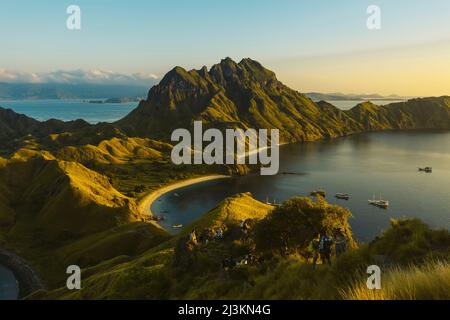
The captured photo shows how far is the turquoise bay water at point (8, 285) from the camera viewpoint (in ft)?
316

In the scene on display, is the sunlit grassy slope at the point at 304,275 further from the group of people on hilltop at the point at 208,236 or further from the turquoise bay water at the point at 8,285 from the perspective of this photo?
the turquoise bay water at the point at 8,285

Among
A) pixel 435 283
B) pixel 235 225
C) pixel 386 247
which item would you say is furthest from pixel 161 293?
pixel 435 283

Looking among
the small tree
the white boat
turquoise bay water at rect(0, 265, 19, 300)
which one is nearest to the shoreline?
turquoise bay water at rect(0, 265, 19, 300)

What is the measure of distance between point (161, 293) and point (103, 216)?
116m

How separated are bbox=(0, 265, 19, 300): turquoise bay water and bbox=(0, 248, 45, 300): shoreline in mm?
1019

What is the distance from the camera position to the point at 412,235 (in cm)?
2297

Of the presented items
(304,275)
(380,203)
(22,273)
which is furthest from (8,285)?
(380,203)

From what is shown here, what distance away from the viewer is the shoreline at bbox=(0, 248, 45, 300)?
99.4 meters

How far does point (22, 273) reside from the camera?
357ft

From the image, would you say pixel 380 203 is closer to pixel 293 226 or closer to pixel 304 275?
pixel 293 226

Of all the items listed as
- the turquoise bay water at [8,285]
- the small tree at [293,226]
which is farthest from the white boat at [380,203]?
the turquoise bay water at [8,285]

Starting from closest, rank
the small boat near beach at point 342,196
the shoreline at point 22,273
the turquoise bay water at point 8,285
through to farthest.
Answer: the turquoise bay water at point 8,285 → the shoreline at point 22,273 → the small boat near beach at point 342,196

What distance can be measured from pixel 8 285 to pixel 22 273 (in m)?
5.86

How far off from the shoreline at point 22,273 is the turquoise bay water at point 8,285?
1019mm
